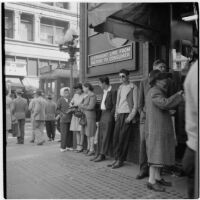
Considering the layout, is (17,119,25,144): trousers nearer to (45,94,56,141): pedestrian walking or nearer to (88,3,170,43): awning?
(45,94,56,141): pedestrian walking

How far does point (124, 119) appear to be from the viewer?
18.1ft

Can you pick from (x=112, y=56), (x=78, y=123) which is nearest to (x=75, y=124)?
(x=78, y=123)

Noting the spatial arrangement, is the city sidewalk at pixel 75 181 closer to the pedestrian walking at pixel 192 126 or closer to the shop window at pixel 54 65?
the pedestrian walking at pixel 192 126

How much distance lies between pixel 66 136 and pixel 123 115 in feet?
8.75

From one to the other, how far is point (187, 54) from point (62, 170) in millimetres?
3271

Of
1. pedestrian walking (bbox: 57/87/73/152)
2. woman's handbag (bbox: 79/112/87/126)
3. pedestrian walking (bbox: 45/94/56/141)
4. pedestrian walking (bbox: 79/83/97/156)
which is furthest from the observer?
pedestrian walking (bbox: 45/94/56/141)

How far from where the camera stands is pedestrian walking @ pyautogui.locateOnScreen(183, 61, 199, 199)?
7.53ft

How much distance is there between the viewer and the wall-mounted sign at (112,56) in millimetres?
6141

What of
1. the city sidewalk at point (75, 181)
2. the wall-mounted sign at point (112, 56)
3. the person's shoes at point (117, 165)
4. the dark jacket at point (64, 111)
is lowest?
the city sidewalk at point (75, 181)

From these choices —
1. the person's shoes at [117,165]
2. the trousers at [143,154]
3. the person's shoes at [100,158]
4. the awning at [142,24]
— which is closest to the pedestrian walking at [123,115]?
the person's shoes at [117,165]

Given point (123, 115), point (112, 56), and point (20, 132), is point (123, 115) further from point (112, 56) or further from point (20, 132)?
point (20, 132)

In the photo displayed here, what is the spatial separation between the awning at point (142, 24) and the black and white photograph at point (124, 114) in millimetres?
18

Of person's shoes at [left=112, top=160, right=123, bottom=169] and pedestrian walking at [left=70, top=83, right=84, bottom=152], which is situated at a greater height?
pedestrian walking at [left=70, top=83, right=84, bottom=152]

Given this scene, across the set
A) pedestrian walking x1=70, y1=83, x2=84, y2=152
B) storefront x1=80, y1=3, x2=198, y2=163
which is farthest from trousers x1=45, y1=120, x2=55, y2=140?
storefront x1=80, y1=3, x2=198, y2=163
